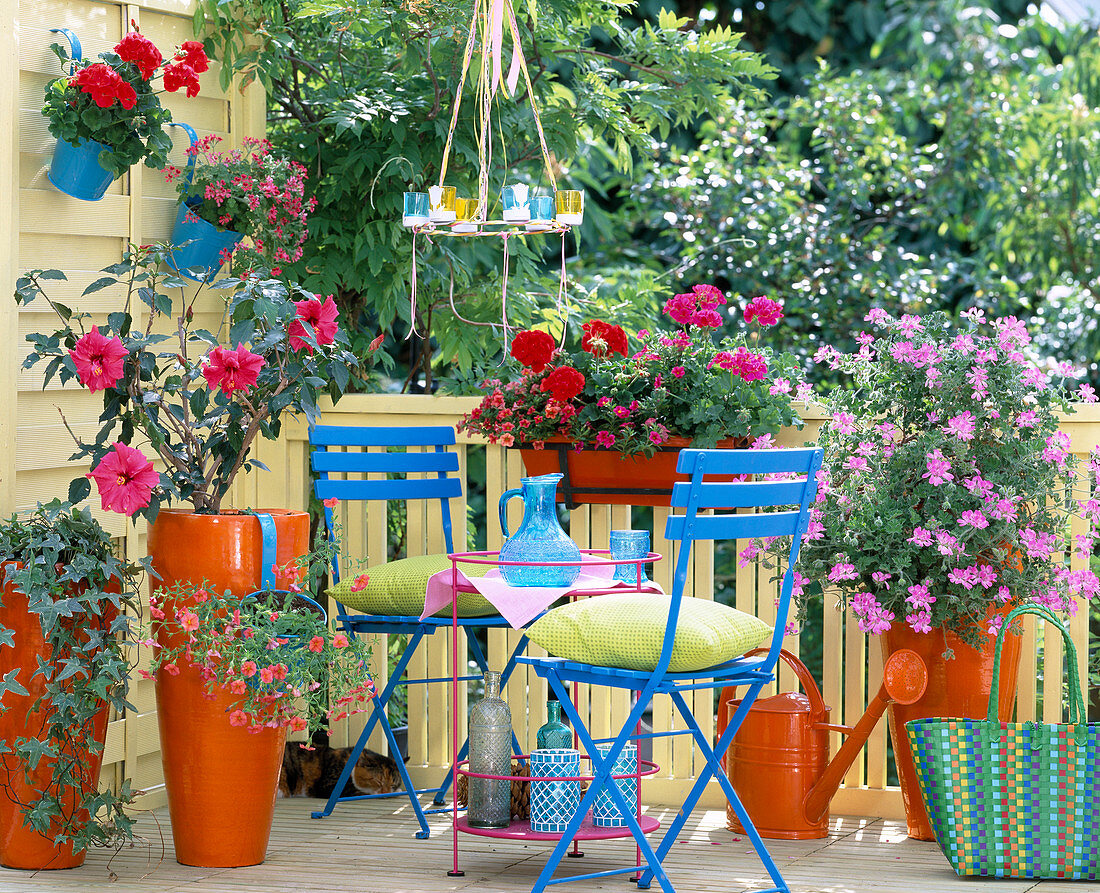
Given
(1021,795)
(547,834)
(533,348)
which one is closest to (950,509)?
(1021,795)

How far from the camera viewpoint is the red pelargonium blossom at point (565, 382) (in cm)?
346

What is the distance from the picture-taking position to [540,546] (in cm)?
301

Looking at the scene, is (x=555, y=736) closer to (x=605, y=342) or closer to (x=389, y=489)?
(x=389, y=489)

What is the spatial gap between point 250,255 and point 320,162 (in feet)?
1.85

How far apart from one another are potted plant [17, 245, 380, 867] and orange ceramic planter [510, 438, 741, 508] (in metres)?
0.61

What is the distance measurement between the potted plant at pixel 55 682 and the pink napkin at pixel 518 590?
2.23 ft

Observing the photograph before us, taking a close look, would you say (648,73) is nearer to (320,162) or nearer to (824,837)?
(320,162)

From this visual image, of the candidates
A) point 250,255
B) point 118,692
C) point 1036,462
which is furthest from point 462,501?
point 1036,462

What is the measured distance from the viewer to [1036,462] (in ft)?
11.0

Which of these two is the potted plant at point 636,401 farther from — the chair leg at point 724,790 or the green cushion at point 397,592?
the chair leg at point 724,790

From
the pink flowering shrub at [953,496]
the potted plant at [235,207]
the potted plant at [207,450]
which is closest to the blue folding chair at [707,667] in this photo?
the pink flowering shrub at [953,496]

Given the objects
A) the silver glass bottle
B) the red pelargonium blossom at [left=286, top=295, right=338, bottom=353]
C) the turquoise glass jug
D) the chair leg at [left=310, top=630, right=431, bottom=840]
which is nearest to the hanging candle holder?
the red pelargonium blossom at [left=286, top=295, right=338, bottom=353]

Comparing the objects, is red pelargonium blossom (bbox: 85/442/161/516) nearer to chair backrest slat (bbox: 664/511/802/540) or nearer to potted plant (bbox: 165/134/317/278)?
potted plant (bbox: 165/134/317/278)

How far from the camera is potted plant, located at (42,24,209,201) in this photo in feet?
10.5
